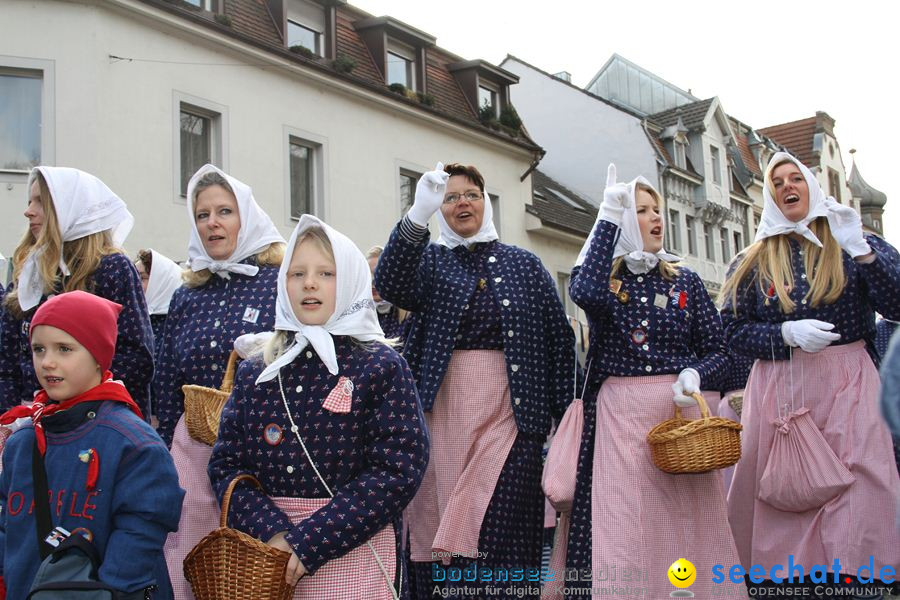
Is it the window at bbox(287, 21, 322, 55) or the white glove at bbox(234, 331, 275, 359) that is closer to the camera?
the white glove at bbox(234, 331, 275, 359)

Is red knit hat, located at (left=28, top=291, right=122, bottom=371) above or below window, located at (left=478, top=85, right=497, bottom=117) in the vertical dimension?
below

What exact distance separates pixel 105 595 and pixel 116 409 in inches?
27.9

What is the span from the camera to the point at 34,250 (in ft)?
15.9

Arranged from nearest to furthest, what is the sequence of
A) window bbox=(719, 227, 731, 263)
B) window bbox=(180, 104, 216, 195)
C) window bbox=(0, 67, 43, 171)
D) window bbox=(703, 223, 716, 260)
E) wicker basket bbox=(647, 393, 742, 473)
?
wicker basket bbox=(647, 393, 742, 473), window bbox=(0, 67, 43, 171), window bbox=(180, 104, 216, 195), window bbox=(703, 223, 716, 260), window bbox=(719, 227, 731, 263)

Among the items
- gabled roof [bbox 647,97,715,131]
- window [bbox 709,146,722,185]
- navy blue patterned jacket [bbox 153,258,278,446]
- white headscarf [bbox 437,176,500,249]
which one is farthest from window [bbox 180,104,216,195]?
window [bbox 709,146,722,185]

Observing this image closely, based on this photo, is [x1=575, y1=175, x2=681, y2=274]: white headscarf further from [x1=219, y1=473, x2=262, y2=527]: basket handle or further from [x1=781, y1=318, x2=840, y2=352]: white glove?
[x1=219, y1=473, x2=262, y2=527]: basket handle

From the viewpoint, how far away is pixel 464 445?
17.5 ft

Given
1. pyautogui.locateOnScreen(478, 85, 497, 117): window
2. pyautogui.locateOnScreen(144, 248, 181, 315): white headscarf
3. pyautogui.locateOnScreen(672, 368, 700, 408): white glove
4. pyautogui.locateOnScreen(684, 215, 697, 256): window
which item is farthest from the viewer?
pyautogui.locateOnScreen(684, 215, 697, 256): window

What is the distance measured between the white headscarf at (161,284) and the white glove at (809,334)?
4091 millimetres

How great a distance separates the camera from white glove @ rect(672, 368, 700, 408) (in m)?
5.09

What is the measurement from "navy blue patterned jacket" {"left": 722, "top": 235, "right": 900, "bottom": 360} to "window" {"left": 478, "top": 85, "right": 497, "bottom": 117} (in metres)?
20.9

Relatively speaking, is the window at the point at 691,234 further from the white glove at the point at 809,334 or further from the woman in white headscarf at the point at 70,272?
the woman in white headscarf at the point at 70,272

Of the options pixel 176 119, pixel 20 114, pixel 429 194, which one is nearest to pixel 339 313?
pixel 429 194

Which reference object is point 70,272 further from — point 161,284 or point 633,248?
point 633,248
